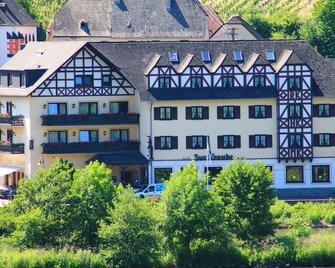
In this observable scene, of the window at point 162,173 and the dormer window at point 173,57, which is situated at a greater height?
the dormer window at point 173,57

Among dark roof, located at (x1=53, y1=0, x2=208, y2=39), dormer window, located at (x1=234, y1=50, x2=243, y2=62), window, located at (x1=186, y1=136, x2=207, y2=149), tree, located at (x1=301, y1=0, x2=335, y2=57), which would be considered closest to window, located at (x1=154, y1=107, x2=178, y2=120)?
window, located at (x1=186, y1=136, x2=207, y2=149)

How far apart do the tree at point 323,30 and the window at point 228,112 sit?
97.7 ft

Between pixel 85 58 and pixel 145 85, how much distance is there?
3527 mm

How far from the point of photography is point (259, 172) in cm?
9100

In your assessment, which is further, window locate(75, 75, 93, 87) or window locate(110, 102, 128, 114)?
window locate(110, 102, 128, 114)

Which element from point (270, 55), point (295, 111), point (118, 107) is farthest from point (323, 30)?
point (118, 107)

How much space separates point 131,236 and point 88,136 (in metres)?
22.0

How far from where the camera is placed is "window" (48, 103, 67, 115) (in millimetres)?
106250

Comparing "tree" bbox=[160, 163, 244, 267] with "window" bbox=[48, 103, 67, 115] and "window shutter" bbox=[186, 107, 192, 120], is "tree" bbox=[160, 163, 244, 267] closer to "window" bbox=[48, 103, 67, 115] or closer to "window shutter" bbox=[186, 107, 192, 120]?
"window shutter" bbox=[186, 107, 192, 120]

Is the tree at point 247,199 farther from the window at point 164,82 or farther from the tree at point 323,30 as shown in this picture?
the tree at point 323,30

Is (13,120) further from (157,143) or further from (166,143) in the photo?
(166,143)

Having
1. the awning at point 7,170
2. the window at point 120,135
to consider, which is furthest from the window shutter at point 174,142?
the awning at point 7,170

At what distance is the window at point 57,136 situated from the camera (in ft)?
349

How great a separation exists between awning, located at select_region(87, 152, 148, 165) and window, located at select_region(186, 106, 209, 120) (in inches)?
132
